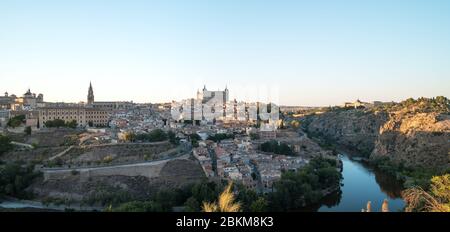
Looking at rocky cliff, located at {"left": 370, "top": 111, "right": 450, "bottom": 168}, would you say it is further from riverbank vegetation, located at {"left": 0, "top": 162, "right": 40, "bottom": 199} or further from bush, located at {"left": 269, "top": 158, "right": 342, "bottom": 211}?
riverbank vegetation, located at {"left": 0, "top": 162, "right": 40, "bottom": 199}

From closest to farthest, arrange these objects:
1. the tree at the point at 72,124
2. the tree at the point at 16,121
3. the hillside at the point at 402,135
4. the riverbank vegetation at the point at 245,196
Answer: the riverbank vegetation at the point at 245,196
the hillside at the point at 402,135
the tree at the point at 16,121
the tree at the point at 72,124

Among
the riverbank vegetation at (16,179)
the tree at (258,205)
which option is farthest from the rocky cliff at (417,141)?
the riverbank vegetation at (16,179)

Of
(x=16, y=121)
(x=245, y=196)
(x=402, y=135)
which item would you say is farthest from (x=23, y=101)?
(x=402, y=135)

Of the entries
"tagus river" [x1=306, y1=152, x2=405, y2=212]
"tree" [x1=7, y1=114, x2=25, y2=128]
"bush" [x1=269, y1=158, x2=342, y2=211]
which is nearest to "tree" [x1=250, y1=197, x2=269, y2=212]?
"bush" [x1=269, y1=158, x2=342, y2=211]

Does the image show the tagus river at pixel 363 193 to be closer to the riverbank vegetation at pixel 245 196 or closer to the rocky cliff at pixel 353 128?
the riverbank vegetation at pixel 245 196

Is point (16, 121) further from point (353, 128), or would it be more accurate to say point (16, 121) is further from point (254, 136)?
point (353, 128)

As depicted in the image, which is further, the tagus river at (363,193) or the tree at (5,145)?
the tree at (5,145)
